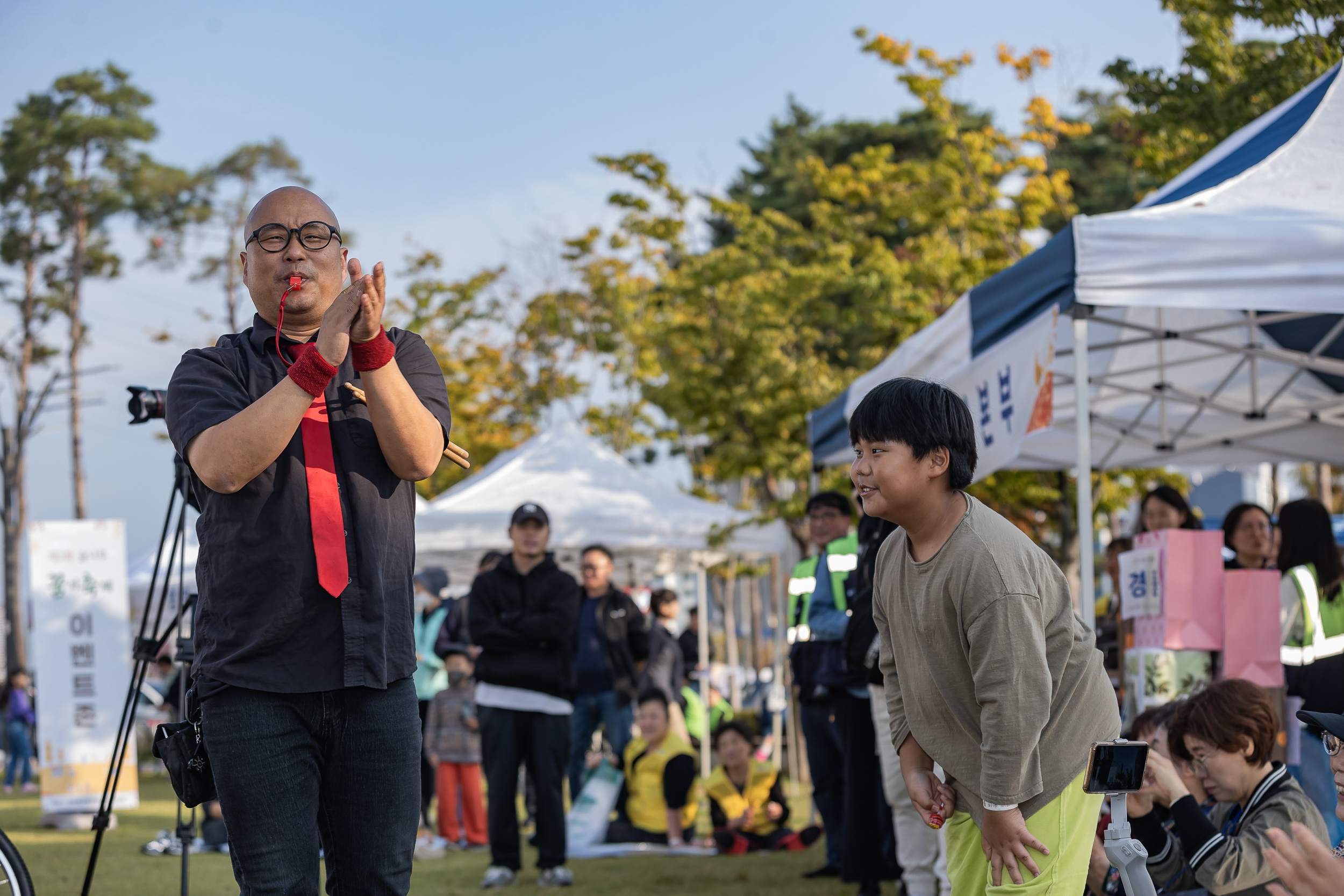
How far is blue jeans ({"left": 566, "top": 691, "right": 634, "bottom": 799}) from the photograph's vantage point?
9.85m

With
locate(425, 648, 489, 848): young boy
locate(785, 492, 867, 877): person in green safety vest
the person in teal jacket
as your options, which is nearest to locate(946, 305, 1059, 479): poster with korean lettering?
locate(785, 492, 867, 877): person in green safety vest

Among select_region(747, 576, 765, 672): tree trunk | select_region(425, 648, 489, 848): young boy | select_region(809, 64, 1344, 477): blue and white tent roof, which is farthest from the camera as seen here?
select_region(747, 576, 765, 672): tree trunk

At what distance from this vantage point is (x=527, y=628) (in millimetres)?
6785

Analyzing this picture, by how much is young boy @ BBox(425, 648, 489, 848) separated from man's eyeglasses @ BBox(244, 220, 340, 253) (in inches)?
258

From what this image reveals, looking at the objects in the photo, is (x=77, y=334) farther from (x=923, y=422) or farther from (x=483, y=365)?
(x=923, y=422)

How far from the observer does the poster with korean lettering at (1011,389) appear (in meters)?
5.02

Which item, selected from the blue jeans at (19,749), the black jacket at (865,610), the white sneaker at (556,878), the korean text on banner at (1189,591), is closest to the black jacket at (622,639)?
the white sneaker at (556,878)

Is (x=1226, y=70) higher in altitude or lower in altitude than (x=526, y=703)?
higher

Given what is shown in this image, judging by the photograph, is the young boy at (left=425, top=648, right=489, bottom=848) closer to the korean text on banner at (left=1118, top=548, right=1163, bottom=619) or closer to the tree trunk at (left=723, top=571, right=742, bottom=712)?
the korean text on banner at (left=1118, top=548, right=1163, bottom=619)

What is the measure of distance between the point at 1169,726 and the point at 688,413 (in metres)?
12.2

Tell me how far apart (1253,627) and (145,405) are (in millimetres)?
4341

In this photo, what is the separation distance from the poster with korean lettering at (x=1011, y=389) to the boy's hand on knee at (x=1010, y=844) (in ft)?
9.33

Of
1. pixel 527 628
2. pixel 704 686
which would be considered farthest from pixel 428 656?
pixel 704 686

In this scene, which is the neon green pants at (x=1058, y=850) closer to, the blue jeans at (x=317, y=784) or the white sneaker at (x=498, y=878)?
the blue jeans at (x=317, y=784)
